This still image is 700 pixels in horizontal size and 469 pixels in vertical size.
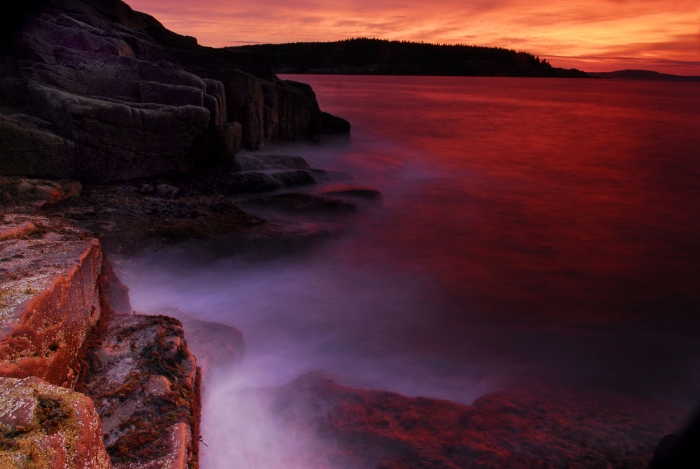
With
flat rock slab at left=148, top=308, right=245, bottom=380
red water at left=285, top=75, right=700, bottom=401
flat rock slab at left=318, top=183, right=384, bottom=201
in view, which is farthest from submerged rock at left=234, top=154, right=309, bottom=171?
flat rock slab at left=148, top=308, right=245, bottom=380

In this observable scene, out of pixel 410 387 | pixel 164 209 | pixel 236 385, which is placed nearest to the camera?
pixel 236 385

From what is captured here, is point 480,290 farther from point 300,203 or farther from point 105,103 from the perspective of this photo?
point 105,103

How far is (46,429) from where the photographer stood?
131cm

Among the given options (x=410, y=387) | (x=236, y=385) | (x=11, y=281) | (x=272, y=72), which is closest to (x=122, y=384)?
(x=11, y=281)

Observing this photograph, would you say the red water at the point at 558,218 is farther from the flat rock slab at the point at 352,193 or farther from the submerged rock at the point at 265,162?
the submerged rock at the point at 265,162

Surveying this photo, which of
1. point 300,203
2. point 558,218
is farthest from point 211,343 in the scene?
point 558,218

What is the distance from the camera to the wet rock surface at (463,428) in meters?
2.86

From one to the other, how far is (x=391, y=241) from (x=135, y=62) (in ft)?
17.7

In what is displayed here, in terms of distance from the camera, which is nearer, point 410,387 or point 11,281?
point 11,281

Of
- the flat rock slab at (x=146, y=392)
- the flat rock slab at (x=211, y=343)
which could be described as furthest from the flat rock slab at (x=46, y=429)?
the flat rock slab at (x=211, y=343)

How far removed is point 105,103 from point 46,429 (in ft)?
20.2

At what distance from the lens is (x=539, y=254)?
285 inches

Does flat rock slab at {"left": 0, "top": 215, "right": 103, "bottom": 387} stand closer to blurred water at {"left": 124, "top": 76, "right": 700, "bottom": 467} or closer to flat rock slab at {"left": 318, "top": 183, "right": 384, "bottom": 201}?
blurred water at {"left": 124, "top": 76, "right": 700, "bottom": 467}

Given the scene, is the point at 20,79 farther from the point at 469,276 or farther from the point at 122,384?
the point at 469,276
